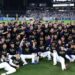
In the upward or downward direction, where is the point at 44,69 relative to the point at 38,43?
downward

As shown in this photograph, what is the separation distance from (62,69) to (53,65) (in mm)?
1062

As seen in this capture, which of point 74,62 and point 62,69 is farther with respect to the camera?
point 74,62

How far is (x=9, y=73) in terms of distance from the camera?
574 inches

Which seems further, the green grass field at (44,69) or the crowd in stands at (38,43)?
the crowd in stands at (38,43)

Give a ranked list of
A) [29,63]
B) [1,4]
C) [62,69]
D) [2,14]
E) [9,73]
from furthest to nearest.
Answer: [1,4]
[2,14]
[29,63]
[62,69]
[9,73]

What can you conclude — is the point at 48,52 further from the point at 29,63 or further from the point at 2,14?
the point at 2,14

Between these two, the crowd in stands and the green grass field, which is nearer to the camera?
the green grass field

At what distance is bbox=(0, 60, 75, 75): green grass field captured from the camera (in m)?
14.9

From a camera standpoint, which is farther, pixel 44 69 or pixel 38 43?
pixel 38 43

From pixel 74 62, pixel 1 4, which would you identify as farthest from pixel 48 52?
pixel 1 4

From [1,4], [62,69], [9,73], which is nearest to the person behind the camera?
[9,73]

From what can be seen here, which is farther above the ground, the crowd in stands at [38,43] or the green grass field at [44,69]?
the crowd in stands at [38,43]

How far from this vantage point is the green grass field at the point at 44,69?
1494 centimetres

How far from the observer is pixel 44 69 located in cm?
1574
